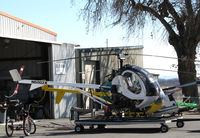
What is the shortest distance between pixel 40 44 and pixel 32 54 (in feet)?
4.06

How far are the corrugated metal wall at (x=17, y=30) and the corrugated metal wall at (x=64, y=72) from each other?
1.42 meters

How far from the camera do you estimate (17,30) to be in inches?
728

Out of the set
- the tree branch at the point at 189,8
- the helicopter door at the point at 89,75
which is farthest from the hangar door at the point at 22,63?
the tree branch at the point at 189,8

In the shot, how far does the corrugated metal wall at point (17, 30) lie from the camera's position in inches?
683

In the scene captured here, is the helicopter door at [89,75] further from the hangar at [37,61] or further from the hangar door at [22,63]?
the hangar door at [22,63]

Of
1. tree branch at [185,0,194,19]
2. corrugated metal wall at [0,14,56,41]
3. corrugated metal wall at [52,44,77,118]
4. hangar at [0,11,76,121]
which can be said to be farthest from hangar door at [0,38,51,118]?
tree branch at [185,0,194,19]

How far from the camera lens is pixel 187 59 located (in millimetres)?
22375

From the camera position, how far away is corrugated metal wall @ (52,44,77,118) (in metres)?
19.9

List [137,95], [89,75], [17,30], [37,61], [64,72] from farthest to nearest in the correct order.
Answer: [89,75], [37,61], [64,72], [17,30], [137,95]

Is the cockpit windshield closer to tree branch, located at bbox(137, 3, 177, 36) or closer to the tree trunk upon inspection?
tree branch, located at bbox(137, 3, 177, 36)

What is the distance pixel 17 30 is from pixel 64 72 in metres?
3.60

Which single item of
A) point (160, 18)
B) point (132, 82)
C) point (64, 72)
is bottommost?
point (132, 82)

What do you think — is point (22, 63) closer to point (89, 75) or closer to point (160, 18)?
point (89, 75)

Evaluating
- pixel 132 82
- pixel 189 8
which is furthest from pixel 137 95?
pixel 189 8
